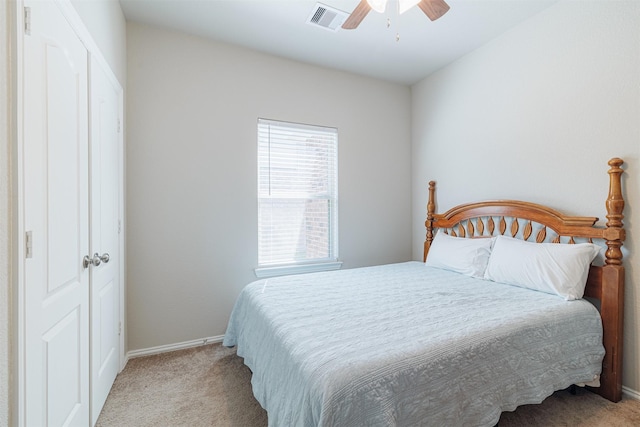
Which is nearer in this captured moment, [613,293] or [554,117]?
[613,293]

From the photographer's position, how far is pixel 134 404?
181 centimetres

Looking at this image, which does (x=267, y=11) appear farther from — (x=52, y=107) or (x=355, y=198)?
(x=355, y=198)

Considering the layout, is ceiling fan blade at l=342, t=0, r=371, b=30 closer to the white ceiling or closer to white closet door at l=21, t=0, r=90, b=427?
the white ceiling

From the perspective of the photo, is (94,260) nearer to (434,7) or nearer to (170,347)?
(170,347)

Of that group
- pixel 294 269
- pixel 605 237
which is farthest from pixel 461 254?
pixel 294 269

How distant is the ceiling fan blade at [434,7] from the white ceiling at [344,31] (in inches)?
25.5

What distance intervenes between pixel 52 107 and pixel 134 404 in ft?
5.93

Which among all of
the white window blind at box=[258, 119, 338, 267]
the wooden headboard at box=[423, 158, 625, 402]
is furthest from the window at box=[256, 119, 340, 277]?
the wooden headboard at box=[423, 158, 625, 402]

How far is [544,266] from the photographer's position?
1.99 m

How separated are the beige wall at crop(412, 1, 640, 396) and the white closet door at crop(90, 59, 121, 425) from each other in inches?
125

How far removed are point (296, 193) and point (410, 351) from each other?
2100 millimetres

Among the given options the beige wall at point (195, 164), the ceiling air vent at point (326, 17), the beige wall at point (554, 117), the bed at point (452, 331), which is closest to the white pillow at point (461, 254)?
the bed at point (452, 331)

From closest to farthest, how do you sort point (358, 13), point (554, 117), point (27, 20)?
1. point (27, 20)
2. point (358, 13)
3. point (554, 117)

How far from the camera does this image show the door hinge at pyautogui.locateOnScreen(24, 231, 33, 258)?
3.24 ft
